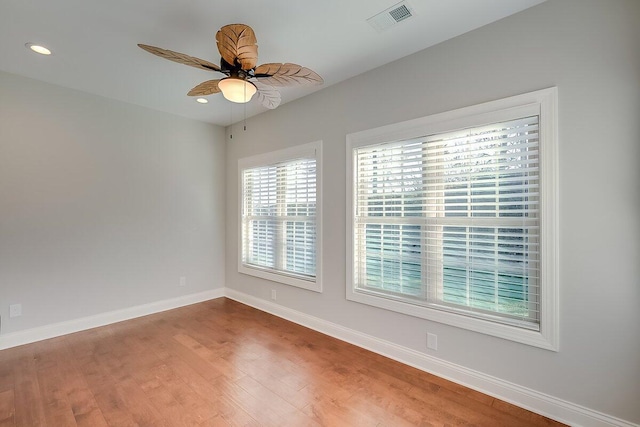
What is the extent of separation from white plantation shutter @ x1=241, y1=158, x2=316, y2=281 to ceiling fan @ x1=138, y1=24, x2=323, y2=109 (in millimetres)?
1433

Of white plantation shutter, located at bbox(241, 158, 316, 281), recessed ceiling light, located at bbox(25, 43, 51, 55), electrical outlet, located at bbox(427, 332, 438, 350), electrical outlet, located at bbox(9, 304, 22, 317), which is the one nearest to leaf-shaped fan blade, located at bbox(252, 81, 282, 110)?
white plantation shutter, located at bbox(241, 158, 316, 281)

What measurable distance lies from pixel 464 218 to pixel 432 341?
108 cm

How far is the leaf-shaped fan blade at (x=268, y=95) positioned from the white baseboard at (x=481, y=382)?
2.39m

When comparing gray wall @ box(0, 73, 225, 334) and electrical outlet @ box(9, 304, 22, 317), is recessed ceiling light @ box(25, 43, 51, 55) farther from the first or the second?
electrical outlet @ box(9, 304, 22, 317)

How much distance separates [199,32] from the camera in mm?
2266

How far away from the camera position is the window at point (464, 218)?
1.98 m

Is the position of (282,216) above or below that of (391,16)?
below

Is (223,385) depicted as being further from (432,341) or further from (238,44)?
(238,44)

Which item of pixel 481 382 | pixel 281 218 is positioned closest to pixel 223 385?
pixel 481 382

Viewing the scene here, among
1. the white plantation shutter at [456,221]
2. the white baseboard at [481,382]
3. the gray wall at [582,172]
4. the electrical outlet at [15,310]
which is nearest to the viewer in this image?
the gray wall at [582,172]

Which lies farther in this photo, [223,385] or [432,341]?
[432,341]

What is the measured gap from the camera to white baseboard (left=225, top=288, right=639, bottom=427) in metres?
1.82

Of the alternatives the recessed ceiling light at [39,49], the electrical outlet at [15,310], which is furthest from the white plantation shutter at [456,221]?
the electrical outlet at [15,310]

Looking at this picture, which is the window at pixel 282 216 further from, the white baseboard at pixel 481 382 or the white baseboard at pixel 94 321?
the white baseboard at pixel 94 321
